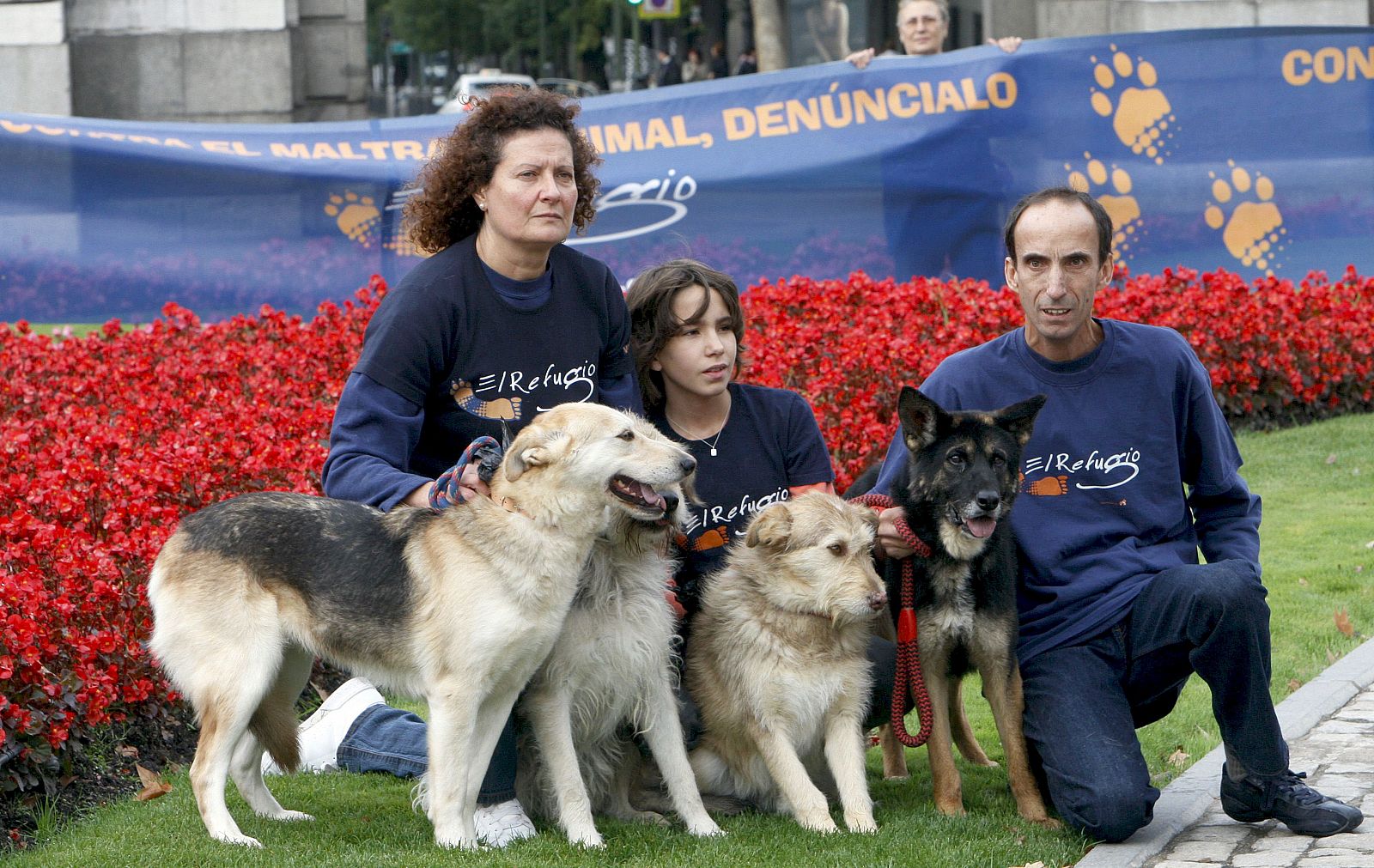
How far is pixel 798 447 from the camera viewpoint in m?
5.56

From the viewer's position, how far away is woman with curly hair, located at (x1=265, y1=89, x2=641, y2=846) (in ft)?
15.8

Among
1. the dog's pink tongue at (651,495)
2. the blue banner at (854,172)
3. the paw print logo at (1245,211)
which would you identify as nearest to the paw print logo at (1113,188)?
the blue banner at (854,172)

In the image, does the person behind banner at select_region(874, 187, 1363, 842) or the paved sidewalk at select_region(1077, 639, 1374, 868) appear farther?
the person behind banner at select_region(874, 187, 1363, 842)

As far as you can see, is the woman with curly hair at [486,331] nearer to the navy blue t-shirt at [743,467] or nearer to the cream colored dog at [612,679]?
the cream colored dog at [612,679]

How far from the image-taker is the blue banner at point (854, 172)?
1251cm

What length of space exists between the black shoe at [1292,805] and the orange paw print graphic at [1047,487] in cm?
103

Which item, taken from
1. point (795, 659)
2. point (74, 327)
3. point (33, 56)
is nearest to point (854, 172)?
point (74, 327)

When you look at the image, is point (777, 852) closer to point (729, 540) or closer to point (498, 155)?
point (729, 540)

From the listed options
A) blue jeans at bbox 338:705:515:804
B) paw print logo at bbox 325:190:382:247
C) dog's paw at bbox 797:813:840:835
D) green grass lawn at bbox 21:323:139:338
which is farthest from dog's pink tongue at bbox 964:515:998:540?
green grass lawn at bbox 21:323:139:338

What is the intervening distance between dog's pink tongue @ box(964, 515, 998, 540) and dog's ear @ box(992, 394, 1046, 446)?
0.30 metres

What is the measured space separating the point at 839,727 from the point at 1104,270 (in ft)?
5.76

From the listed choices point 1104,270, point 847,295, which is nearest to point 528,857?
point 1104,270

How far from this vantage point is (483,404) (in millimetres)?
5008

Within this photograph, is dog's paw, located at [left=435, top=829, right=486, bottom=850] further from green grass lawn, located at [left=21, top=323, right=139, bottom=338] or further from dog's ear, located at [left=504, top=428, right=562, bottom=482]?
green grass lawn, located at [left=21, top=323, right=139, bottom=338]
